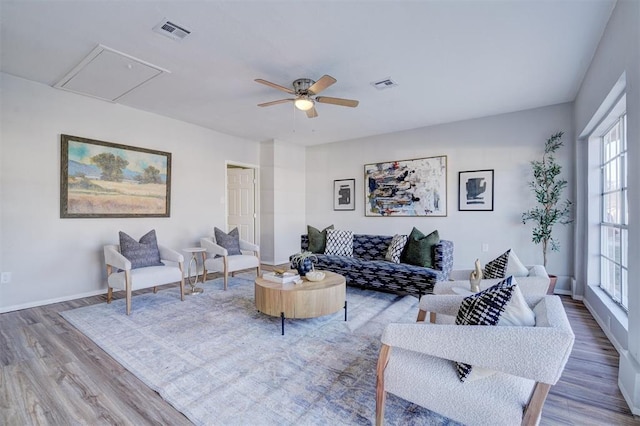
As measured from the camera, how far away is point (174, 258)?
12.6ft

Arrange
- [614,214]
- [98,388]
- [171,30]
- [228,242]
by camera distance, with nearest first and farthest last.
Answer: [98,388] → [171,30] → [614,214] → [228,242]

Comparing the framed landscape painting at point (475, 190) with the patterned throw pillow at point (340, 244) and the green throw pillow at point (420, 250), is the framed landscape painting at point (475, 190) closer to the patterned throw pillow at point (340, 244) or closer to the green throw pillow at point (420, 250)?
the green throw pillow at point (420, 250)

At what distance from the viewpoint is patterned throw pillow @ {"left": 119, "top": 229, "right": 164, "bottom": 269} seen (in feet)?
12.0

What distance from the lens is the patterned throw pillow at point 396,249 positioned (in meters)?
4.15

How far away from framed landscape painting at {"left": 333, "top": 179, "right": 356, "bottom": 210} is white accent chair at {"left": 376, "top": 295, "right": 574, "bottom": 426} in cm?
481

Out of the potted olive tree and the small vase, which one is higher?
the potted olive tree

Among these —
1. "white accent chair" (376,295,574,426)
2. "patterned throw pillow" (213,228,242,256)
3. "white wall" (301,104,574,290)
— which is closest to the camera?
"white accent chair" (376,295,574,426)

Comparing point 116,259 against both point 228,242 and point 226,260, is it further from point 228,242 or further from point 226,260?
point 228,242

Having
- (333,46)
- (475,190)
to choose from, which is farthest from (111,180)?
(475,190)

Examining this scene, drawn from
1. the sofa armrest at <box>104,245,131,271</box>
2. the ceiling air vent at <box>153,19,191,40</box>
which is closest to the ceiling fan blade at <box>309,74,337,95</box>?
the ceiling air vent at <box>153,19,191,40</box>

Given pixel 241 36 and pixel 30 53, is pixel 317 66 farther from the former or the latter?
pixel 30 53

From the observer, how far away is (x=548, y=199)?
414 centimetres

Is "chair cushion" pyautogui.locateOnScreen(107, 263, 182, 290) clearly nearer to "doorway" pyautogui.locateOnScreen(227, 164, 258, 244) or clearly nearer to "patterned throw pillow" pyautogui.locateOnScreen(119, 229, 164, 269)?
"patterned throw pillow" pyautogui.locateOnScreen(119, 229, 164, 269)

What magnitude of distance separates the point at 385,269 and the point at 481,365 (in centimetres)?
266
